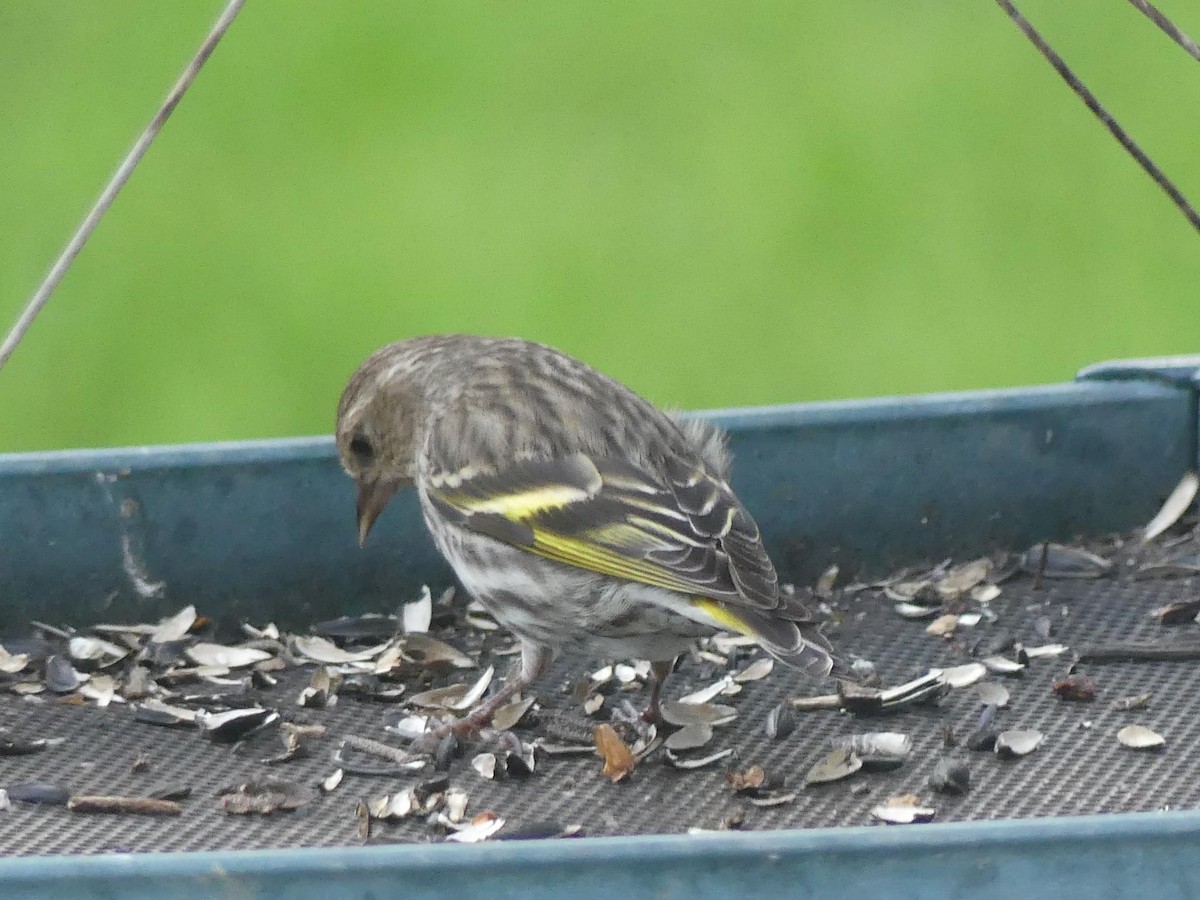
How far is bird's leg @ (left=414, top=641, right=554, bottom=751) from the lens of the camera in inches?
140

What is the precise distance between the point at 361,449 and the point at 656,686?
0.68m

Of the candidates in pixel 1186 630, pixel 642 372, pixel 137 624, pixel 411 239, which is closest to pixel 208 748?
pixel 137 624

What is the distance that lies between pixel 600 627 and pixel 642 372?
117 inches

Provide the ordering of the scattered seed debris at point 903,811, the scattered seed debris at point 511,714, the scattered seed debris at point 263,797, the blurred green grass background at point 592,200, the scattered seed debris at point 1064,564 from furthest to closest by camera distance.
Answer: the blurred green grass background at point 592,200 → the scattered seed debris at point 1064,564 → the scattered seed debris at point 511,714 → the scattered seed debris at point 263,797 → the scattered seed debris at point 903,811

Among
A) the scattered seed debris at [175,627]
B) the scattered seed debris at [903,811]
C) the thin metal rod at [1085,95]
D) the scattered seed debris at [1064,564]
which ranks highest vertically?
the thin metal rod at [1085,95]

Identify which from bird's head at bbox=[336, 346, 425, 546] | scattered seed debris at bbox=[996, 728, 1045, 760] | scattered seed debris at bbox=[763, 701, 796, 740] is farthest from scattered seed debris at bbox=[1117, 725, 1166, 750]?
bird's head at bbox=[336, 346, 425, 546]

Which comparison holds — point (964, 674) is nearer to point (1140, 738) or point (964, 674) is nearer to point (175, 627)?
point (1140, 738)

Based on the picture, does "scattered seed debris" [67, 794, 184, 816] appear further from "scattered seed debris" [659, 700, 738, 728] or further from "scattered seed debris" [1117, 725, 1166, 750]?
"scattered seed debris" [1117, 725, 1166, 750]

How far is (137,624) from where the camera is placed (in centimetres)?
404

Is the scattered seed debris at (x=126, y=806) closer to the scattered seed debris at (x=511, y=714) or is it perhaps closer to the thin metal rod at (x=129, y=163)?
the scattered seed debris at (x=511, y=714)

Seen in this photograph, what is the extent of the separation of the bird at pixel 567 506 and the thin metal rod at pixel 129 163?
0.66 meters

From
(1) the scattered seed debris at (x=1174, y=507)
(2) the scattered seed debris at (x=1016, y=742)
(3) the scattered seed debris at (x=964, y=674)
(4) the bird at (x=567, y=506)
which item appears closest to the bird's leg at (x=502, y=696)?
(4) the bird at (x=567, y=506)

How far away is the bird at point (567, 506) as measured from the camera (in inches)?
139

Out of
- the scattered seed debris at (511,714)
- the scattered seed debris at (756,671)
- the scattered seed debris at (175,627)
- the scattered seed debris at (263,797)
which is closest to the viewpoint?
the scattered seed debris at (263,797)
